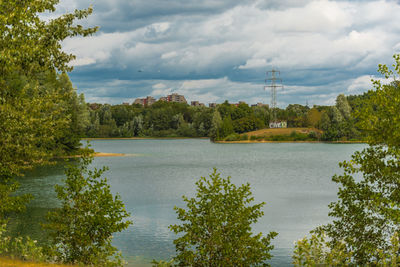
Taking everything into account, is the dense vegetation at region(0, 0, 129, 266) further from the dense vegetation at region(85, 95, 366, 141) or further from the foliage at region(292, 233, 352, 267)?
the dense vegetation at region(85, 95, 366, 141)

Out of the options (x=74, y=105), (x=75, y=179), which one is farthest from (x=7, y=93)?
(x=74, y=105)

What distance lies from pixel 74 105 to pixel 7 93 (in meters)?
66.2

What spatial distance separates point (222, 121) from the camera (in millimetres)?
155125

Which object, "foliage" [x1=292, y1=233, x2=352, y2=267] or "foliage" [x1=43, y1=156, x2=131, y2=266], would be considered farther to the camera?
"foliage" [x1=43, y1=156, x2=131, y2=266]

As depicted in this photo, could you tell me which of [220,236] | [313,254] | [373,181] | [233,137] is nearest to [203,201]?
[220,236]

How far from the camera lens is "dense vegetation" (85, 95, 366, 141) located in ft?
431

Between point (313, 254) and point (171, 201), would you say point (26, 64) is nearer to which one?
point (313, 254)

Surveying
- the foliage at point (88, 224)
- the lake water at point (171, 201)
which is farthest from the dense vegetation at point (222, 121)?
the foliage at point (88, 224)

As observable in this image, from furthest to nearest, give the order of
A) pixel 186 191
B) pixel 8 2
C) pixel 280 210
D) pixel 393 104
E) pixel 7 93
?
1. pixel 186 191
2. pixel 280 210
3. pixel 7 93
4. pixel 8 2
5. pixel 393 104

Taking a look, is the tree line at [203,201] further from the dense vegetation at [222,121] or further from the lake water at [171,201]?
the dense vegetation at [222,121]

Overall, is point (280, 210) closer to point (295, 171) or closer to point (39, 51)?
point (39, 51)

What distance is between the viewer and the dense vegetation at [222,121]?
131 m

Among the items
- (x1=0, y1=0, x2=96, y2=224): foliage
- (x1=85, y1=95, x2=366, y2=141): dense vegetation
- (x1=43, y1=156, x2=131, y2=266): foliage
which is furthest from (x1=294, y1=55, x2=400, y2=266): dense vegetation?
(x1=85, y1=95, x2=366, y2=141): dense vegetation

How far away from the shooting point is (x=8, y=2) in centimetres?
1085
